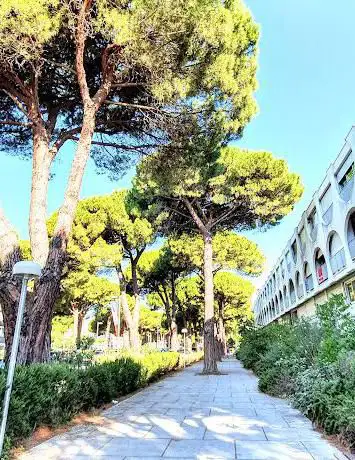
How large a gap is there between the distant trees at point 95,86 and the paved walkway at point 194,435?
1478 mm

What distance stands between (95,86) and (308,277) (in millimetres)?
19021

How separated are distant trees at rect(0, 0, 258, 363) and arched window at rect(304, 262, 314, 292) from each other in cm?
1599

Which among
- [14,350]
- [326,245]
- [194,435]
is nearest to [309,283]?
[326,245]

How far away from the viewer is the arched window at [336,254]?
658 inches

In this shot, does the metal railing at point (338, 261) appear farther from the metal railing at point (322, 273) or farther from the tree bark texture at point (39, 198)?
the tree bark texture at point (39, 198)

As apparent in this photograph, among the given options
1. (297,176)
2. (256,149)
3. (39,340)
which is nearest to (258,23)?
(256,149)

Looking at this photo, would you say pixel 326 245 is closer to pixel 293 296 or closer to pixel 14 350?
pixel 293 296

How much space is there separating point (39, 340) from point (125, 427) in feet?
5.45

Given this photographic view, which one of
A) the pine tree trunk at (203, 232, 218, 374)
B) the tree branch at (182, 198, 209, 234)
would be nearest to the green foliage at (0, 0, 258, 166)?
the tree branch at (182, 198, 209, 234)

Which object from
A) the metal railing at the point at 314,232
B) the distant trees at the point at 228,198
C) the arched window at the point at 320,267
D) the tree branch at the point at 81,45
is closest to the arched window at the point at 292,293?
the arched window at the point at 320,267

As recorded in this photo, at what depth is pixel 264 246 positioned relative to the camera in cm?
2106

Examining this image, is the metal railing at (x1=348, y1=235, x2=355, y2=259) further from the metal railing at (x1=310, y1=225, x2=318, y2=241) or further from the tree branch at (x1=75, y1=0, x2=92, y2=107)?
the tree branch at (x1=75, y1=0, x2=92, y2=107)

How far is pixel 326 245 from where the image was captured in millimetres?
18391

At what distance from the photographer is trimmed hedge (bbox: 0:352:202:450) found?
3.91m
